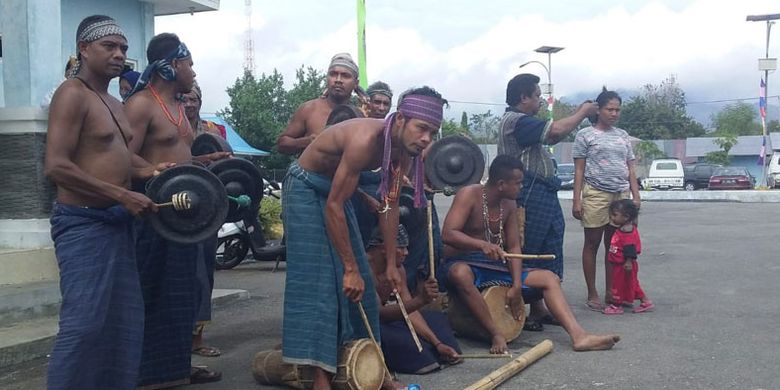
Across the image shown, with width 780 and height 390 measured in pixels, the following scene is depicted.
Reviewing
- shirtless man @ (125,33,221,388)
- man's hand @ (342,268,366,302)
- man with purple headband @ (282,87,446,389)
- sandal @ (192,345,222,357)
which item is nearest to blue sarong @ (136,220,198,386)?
shirtless man @ (125,33,221,388)

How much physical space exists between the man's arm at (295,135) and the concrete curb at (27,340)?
210 cm

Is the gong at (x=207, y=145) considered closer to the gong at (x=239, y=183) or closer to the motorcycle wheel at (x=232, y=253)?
the gong at (x=239, y=183)

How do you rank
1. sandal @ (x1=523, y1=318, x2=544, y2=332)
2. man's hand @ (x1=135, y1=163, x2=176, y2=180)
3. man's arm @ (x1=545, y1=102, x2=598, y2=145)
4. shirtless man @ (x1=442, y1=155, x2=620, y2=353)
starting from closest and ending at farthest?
man's hand @ (x1=135, y1=163, x2=176, y2=180) → shirtless man @ (x1=442, y1=155, x2=620, y2=353) → man's arm @ (x1=545, y1=102, x2=598, y2=145) → sandal @ (x1=523, y1=318, x2=544, y2=332)

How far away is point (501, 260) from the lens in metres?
6.10

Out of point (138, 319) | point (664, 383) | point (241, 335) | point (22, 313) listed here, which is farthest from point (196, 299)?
point (664, 383)

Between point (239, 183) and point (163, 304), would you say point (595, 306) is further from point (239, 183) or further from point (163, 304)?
point (163, 304)

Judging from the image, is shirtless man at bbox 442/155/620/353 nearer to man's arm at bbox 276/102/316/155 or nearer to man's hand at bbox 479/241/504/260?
man's hand at bbox 479/241/504/260

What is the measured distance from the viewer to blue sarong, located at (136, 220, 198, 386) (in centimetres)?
483

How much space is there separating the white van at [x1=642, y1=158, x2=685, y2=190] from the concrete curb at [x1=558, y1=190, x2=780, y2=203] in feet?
24.6

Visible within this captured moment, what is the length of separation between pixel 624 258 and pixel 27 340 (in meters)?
4.72

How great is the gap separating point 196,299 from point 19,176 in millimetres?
2808

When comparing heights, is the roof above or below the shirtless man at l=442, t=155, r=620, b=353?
above

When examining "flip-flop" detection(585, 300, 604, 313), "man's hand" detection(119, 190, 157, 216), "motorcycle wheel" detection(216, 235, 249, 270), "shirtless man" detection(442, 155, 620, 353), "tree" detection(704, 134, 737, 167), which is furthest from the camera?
"tree" detection(704, 134, 737, 167)

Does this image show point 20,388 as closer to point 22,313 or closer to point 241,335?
point 22,313
